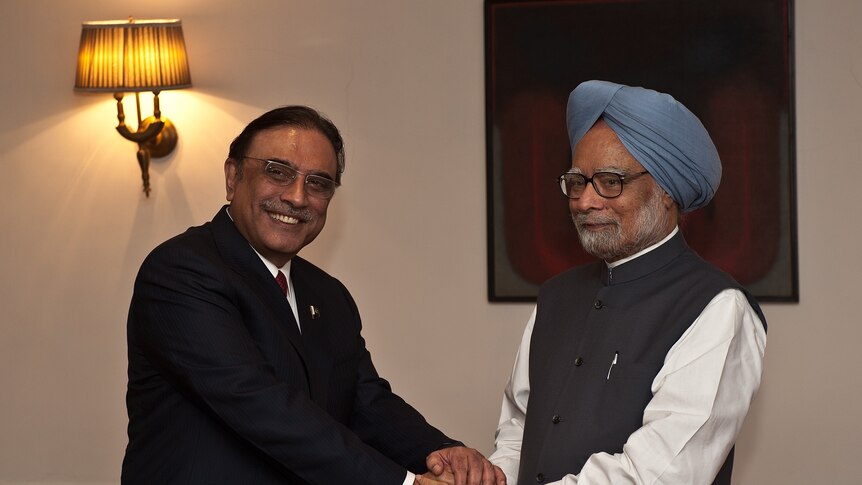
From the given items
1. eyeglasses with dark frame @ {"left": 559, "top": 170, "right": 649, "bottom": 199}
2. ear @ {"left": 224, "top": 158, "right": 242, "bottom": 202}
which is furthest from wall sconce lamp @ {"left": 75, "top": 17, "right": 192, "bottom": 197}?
eyeglasses with dark frame @ {"left": 559, "top": 170, "right": 649, "bottom": 199}

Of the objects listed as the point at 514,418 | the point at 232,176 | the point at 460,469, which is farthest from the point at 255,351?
the point at 514,418

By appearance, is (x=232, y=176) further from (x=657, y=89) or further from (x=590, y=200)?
(x=657, y=89)

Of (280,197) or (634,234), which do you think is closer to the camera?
(634,234)

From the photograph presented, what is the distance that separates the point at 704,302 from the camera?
2.23 metres

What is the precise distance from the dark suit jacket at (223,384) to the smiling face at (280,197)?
5 cm

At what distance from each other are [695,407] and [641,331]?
226 mm

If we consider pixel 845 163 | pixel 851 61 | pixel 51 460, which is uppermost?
pixel 851 61

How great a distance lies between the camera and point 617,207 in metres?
2.32

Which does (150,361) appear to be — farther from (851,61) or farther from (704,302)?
(851,61)

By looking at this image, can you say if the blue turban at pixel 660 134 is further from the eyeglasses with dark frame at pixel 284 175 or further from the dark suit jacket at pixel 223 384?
the dark suit jacket at pixel 223 384

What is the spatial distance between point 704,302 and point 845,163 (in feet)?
5.01

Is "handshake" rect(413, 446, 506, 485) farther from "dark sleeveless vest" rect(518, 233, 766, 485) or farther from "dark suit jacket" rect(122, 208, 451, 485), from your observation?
"dark suit jacket" rect(122, 208, 451, 485)

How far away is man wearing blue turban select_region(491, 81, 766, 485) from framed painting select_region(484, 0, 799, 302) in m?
1.17

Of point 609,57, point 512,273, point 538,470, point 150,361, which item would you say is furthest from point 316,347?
point 609,57
